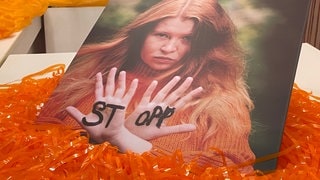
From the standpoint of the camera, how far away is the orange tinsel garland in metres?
0.60

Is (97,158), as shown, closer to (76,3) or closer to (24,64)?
(24,64)

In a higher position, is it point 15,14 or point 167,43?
point 167,43

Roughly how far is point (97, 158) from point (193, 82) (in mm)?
168

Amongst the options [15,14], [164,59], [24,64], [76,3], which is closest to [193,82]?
[164,59]

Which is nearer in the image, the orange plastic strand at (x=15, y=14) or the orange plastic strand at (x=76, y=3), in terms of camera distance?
the orange plastic strand at (x=15, y=14)

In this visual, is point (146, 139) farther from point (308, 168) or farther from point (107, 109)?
point (308, 168)

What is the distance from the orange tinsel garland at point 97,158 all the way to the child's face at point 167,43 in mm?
145

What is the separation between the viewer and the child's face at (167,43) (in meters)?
0.73

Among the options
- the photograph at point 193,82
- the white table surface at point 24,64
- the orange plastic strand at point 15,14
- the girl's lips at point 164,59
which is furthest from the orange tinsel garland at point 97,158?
the orange plastic strand at point 15,14

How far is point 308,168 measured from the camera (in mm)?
621

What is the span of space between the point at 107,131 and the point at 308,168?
25cm

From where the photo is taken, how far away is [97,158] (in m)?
0.62

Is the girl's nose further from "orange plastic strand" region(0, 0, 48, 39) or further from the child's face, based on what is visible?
"orange plastic strand" region(0, 0, 48, 39)

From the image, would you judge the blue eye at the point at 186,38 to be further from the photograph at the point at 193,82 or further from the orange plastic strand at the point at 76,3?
the orange plastic strand at the point at 76,3
